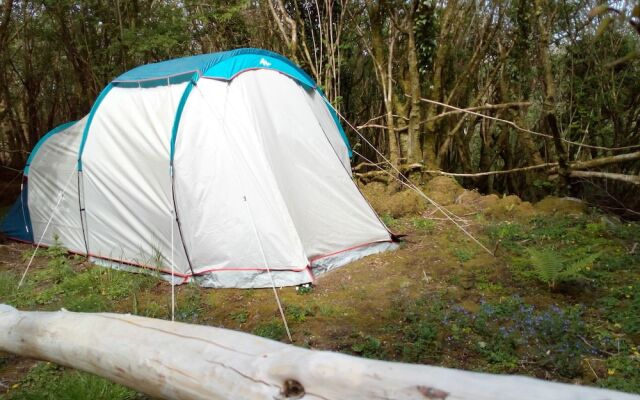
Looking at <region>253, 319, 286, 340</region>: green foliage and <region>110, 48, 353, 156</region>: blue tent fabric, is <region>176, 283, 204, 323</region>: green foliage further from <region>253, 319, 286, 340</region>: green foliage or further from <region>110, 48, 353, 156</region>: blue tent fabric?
<region>110, 48, 353, 156</region>: blue tent fabric

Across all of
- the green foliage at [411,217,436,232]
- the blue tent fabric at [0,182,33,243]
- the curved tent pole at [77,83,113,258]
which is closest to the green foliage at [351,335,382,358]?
the green foliage at [411,217,436,232]

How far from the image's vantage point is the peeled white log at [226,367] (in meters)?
1.41

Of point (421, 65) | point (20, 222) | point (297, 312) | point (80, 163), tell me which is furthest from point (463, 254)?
point (20, 222)

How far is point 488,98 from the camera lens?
11148 mm

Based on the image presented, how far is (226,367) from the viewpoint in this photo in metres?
1.80

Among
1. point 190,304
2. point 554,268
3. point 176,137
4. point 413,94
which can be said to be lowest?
point 190,304

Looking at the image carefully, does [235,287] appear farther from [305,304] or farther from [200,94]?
[200,94]

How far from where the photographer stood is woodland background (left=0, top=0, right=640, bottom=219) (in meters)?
8.01

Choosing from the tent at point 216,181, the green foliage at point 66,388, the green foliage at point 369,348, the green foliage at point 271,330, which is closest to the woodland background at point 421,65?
the tent at point 216,181

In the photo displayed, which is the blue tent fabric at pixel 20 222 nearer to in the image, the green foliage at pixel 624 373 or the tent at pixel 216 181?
the tent at pixel 216 181

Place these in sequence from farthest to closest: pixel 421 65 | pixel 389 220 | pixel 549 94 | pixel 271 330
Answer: pixel 421 65 < pixel 389 220 < pixel 549 94 < pixel 271 330

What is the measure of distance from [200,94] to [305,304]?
7.72ft

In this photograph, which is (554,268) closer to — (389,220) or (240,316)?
(240,316)

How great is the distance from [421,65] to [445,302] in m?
5.91
